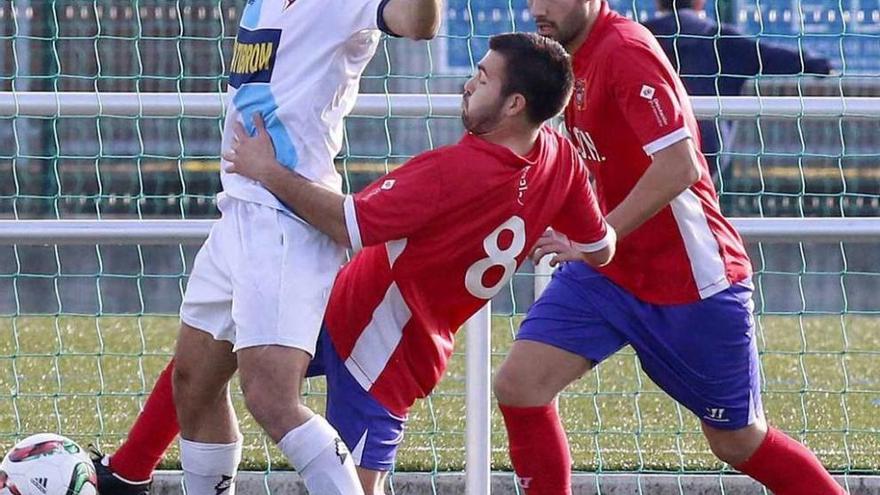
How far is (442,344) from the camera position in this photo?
4.16 metres

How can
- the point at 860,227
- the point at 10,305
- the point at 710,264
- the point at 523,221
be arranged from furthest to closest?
1. the point at 10,305
2. the point at 860,227
3. the point at 710,264
4. the point at 523,221

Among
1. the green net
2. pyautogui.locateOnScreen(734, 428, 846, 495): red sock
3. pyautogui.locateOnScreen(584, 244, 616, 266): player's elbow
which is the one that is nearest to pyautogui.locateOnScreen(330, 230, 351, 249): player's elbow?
pyautogui.locateOnScreen(584, 244, 616, 266): player's elbow

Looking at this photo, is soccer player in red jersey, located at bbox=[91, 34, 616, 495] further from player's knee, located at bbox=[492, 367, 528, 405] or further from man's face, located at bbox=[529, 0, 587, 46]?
player's knee, located at bbox=[492, 367, 528, 405]

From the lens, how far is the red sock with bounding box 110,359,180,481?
15.0 ft

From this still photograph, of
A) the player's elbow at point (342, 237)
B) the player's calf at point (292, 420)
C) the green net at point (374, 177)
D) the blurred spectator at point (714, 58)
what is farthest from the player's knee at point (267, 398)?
the blurred spectator at point (714, 58)

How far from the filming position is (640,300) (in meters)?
4.45

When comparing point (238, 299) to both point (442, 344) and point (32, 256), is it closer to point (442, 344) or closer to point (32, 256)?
point (442, 344)

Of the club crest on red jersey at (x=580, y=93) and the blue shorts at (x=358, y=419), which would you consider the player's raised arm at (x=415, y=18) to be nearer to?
the club crest on red jersey at (x=580, y=93)

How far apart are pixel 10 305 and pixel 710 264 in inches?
311

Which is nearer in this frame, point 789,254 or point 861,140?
point 861,140

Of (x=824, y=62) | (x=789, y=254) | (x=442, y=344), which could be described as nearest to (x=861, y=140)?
(x=789, y=254)

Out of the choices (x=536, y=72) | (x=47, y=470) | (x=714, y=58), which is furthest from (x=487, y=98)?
(x=714, y=58)

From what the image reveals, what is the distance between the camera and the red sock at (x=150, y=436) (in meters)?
4.56

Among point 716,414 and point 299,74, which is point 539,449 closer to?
point 716,414
